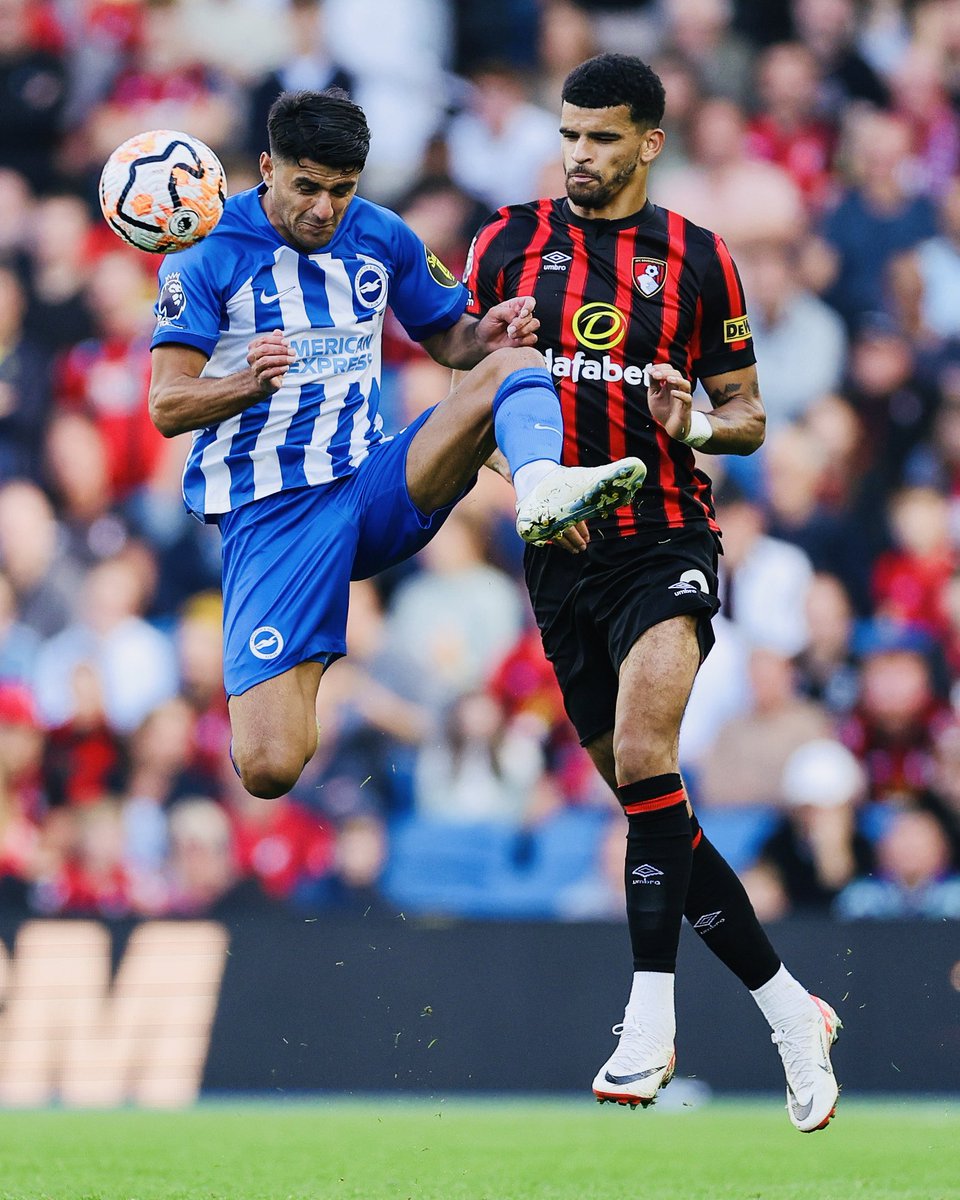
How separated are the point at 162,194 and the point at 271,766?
179 centimetres

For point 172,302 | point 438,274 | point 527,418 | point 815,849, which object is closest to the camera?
point 527,418

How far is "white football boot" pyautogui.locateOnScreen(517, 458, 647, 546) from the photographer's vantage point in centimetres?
493

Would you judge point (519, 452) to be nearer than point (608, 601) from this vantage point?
Yes

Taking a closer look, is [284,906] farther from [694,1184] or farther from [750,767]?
[694,1184]

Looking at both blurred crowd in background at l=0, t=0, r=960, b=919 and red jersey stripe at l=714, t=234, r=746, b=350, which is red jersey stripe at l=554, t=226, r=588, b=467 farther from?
blurred crowd in background at l=0, t=0, r=960, b=919

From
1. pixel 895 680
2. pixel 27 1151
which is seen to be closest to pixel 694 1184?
pixel 27 1151

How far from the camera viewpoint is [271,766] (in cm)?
579

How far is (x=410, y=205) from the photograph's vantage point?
11.3 m

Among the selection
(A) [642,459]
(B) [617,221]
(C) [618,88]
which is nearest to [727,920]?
(A) [642,459]

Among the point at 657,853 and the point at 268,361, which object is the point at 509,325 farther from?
the point at 657,853

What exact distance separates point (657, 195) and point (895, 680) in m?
3.50

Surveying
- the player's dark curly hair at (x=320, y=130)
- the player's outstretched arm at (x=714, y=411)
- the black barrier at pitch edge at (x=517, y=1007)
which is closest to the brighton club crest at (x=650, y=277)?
the player's outstretched arm at (x=714, y=411)

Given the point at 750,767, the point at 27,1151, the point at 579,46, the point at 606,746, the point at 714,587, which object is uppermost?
the point at 579,46

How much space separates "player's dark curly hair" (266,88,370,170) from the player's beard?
0.70 meters
